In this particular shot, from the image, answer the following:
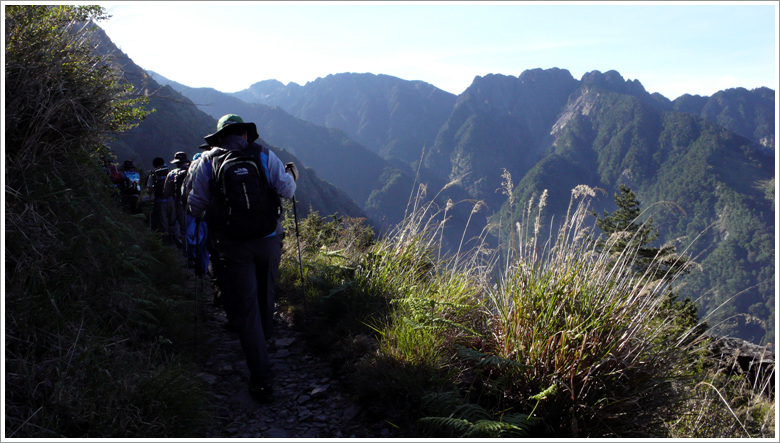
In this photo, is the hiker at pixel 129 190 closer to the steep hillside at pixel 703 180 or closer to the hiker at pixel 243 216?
the hiker at pixel 243 216

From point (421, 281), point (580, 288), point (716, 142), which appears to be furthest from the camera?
point (716, 142)

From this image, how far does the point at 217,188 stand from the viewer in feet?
11.2

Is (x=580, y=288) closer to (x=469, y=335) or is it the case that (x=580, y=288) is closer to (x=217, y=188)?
(x=469, y=335)

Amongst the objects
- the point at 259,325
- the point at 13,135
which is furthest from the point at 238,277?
the point at 13,135

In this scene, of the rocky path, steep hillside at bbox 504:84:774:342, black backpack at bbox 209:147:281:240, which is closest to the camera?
the rocky path

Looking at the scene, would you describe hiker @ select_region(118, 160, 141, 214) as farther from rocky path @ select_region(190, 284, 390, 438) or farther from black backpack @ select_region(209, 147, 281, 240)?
black backpack @ select_region(209, 147, 281, 240)

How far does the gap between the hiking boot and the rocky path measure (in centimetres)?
4

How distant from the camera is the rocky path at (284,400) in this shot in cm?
309

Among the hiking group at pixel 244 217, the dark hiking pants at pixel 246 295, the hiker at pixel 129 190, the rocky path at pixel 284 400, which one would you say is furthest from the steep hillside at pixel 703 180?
the dark hiking pants at pixel 246 295

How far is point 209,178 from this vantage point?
3494mm

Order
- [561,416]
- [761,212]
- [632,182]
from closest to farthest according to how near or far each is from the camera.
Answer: [561,416]
[761,212]
[632,182]

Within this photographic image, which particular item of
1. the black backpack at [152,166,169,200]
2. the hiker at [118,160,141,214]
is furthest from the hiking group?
the hiker at [118,160,141,214]

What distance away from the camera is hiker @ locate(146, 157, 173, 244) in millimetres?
8930

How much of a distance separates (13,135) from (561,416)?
4.29 meters
